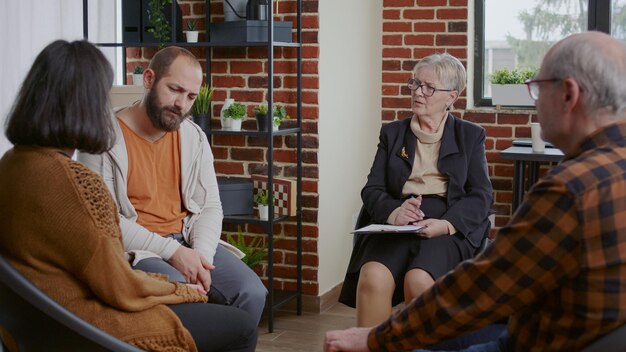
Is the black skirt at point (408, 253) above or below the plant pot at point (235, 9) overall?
below

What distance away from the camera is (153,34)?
4.39 meters

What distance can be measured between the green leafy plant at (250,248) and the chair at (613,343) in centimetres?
285

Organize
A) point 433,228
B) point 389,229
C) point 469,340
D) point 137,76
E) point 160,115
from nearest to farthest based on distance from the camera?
point 469,340 < point 160,115 < point 389,229 < point 433,228 < point 137,76

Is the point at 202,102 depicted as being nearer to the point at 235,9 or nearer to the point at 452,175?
the point at 235,9

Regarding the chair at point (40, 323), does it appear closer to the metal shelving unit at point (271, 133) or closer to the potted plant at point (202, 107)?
the metal shelving unit at point (271, 133)

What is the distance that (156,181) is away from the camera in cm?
313

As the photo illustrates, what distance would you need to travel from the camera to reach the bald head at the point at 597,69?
1.67 meters

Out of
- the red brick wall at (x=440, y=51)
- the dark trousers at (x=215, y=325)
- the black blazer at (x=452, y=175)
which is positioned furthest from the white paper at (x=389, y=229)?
the red brick wall at (x=440, y=51)

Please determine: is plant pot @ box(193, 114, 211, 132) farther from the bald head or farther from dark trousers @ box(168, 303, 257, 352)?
the bald head

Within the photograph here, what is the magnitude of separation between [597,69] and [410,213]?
5.71 ft

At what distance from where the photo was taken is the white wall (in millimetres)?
4469

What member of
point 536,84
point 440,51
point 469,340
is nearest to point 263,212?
point 440,51

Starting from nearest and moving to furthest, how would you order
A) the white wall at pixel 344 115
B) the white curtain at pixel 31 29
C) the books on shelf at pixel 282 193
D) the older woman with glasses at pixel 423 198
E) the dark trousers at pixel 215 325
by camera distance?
the dark trousers at pixel 215 325 → the older woman with glasses at pixel 423 198 → the books on shelf at pixel 282 193 → the white wall at pixel 344 115 → the white curtain at pixel 31 29

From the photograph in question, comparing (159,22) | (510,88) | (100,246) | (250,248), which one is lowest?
(250,248)
